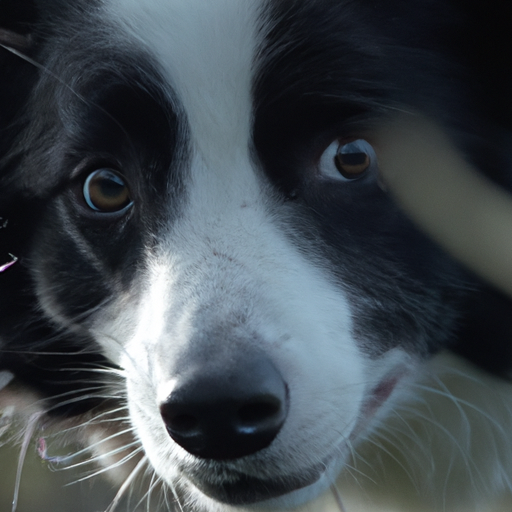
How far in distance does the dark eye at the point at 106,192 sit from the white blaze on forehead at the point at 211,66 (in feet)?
0.47

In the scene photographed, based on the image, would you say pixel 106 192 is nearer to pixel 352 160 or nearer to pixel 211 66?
pixel 211 66

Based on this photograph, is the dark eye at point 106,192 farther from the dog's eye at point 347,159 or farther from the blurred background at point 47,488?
the blurred background at point 47,488

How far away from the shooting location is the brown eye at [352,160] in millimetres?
969

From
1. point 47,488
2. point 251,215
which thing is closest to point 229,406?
point 251,215

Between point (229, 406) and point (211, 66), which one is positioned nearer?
point (229, 406)

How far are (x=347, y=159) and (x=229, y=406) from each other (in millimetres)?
395

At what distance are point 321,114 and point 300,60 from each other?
84 mm

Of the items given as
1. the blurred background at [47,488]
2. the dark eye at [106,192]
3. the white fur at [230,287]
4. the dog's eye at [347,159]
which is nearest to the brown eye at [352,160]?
the dog's eye at [347,159]

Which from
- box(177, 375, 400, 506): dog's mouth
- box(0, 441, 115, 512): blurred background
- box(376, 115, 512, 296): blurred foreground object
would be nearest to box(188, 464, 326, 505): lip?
box(177, 375, 400, 506): dog's mouth

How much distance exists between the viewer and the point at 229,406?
0.75 meters

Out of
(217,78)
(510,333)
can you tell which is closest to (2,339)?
(217,78)

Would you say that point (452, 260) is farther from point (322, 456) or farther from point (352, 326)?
point (322, 456)

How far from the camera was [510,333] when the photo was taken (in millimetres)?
1096

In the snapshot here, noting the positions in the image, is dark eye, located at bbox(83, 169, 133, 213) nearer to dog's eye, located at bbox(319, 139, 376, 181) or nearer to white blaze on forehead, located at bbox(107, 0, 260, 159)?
white blaze on forehead, located at bbox(107, 0, 260, 159)
